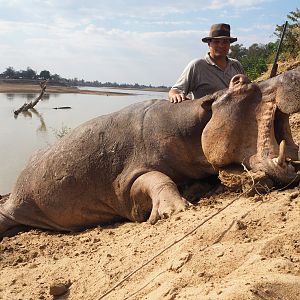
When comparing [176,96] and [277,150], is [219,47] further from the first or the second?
[277,150]

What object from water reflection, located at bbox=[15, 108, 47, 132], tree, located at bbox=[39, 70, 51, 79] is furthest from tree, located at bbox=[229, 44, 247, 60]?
tree, located at bbox=[39, 70, 51, 79]

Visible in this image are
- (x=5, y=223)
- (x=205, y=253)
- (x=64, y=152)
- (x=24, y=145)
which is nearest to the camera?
(x=205, y=253)

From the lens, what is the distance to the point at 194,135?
4629 mm

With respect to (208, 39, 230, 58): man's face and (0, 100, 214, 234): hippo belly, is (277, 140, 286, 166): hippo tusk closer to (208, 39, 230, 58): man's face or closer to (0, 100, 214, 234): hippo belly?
(0, 100, 214, 234): hippo belly

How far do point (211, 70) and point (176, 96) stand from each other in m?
0.69

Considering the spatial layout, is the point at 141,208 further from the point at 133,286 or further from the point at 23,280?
the point at 133,286

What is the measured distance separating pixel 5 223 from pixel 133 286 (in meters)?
3.21

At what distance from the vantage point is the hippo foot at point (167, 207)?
384 centimetres

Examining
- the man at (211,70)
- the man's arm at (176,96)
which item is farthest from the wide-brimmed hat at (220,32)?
the man's arm at (176,96)

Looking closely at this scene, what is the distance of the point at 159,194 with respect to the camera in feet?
13.7

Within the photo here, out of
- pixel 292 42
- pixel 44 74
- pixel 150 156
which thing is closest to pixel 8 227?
pixel 150 156

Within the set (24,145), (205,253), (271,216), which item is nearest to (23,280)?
(205,253)

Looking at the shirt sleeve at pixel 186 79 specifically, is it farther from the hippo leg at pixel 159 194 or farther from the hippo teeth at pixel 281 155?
the hippo teeth at pixel 281 155

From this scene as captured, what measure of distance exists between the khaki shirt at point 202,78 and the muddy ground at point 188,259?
5.55 ft
